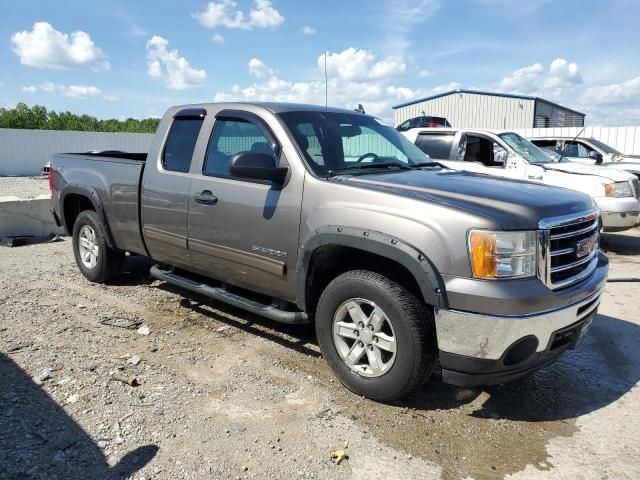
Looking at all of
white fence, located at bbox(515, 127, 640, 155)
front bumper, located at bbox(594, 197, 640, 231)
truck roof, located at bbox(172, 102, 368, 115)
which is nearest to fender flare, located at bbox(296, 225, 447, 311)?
truck roof, located at bbox(172, 102, 368, 115)

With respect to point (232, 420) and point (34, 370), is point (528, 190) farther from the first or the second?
point (34, 370)

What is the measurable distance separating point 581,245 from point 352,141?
1.92m

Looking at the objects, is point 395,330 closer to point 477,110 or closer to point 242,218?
point 242,218

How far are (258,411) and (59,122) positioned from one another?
1551 inches

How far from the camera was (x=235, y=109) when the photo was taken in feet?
14.6

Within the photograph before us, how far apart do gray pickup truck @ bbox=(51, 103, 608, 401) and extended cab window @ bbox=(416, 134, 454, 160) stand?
15.5ft

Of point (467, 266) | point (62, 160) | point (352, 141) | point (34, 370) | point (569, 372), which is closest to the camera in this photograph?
point (467, 266)

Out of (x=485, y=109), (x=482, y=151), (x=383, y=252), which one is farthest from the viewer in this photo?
(x=485, y=109)

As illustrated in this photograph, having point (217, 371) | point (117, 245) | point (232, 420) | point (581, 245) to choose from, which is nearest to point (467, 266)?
point (581, 245)

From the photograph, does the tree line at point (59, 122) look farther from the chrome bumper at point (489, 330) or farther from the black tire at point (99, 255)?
the chrome bumper at point (489, 330)

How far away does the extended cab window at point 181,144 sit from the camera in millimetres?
4711

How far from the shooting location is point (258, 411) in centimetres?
343

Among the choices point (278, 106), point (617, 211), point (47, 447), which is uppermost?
point (278, 106)

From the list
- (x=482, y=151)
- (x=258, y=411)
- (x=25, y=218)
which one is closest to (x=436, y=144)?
(x=482, y=151)
